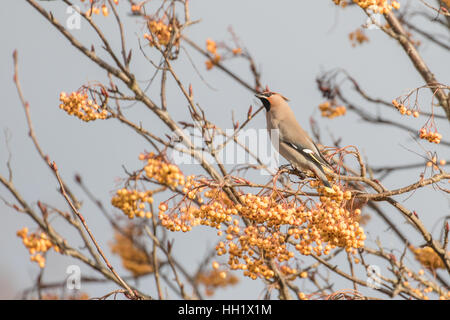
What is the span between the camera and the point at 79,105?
14.8ft

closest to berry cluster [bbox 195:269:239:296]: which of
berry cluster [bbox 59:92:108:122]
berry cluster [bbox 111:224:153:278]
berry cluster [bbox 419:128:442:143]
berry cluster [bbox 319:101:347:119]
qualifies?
berry cluster [bbox 111:224:153:278]

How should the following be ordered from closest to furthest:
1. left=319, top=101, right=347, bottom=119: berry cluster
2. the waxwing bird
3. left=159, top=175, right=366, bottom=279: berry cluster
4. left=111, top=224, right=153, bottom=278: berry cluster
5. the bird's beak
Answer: left=159, top=175, right=366, bottom=279: berry cluster, the waxwing bird, the bird's beak, left=319, top=101, right=347, bottom=119: berry cluster, left=111, top=224, right=153, bottom=278: berry cluster

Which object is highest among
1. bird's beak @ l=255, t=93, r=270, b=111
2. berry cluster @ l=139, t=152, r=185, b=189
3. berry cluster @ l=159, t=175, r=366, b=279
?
bird's beak @ l=255, t=93, r=270, b=111

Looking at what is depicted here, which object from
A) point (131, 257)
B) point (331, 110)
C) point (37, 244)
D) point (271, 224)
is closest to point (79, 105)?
point (37, 244)

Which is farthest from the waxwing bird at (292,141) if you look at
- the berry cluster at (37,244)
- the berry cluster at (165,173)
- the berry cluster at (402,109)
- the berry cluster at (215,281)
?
the berry cluster at (215,281)

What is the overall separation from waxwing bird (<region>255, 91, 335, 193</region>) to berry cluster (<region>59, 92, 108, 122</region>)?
57.4 inches

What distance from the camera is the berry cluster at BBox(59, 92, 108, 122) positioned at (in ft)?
14.8

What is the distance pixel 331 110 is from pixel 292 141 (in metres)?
2.00

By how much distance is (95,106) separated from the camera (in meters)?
4.59

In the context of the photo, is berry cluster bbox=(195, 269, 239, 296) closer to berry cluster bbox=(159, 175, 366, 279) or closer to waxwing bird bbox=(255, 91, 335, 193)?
waxwing bird bbox=(255, 91, 335, 193)

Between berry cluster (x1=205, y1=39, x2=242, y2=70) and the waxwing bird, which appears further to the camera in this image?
berry cluster (x1=205, y1=39, x2=242, y2=70)
